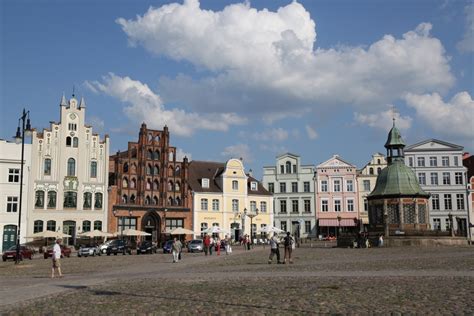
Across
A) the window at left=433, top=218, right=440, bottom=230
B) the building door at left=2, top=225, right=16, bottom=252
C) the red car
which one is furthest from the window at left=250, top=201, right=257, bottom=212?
the red car

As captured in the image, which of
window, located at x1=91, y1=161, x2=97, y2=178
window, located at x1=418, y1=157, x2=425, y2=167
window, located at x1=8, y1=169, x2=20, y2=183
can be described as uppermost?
window, located at x1=418, y1=157, x2=425, y2=167

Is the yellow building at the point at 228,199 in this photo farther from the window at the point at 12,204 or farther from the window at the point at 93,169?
the window at the point at 12,204

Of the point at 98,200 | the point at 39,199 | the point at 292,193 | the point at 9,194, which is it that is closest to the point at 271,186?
the point at 292,193

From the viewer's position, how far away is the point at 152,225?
70562mm

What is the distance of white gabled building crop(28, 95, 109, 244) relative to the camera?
62.9 metres

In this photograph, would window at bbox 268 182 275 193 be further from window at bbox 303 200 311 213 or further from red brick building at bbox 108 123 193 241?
red brick building at bbox 108 123 193 241

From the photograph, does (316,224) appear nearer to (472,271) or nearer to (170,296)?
(472,271)

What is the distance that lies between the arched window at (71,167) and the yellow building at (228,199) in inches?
657

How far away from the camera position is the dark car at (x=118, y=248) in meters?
51.8

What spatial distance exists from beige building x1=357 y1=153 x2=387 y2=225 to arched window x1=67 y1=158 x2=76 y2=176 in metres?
43.9

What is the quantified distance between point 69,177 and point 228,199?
904 inches

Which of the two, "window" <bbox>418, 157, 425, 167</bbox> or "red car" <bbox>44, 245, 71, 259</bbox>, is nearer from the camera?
"red car" <bbox>44, 245, 71, 259</bbox>

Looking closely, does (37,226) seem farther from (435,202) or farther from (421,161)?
(435,202)

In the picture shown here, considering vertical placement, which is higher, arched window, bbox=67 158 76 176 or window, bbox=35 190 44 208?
arched window, bbox=67 158 76 176
